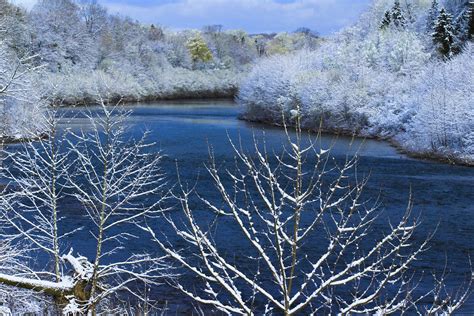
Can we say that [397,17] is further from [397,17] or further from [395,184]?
[395,184]

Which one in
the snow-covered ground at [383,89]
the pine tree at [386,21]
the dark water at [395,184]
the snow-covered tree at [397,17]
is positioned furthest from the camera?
the snow-covered tree at [397,17]

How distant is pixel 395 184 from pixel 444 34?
25.6 metres

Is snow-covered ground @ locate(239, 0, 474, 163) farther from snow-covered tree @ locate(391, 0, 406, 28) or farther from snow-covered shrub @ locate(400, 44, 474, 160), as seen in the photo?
snow-covered tree @ locate(391, 0, 406, 28)

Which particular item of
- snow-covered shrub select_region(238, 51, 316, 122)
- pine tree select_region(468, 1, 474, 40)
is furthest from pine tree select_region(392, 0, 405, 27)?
snow-covered shrub select_region(238, 51, 316, 122)

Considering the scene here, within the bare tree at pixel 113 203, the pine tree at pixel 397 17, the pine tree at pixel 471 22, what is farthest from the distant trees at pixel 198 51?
the bare tree at pixel 113 203

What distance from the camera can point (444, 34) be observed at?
137 ft

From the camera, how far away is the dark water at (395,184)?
12.6 meters

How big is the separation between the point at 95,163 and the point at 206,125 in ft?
52.4

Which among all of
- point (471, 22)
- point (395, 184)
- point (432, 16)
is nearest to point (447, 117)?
point (395, 184)

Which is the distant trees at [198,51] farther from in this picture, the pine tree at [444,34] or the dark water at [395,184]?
the dark water at [395,184]

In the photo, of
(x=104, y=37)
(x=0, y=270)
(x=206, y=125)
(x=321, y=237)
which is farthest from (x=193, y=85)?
(x=0, y=270)

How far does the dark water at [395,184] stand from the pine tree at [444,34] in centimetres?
1346

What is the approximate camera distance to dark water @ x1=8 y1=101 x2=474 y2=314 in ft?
41.5

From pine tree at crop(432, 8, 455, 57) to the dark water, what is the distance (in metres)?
13.5
